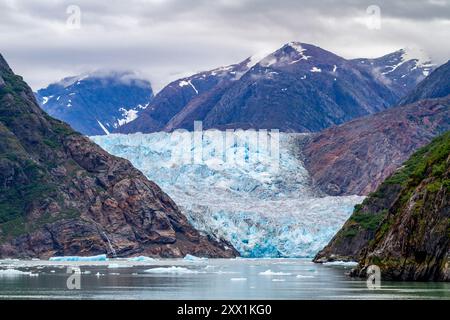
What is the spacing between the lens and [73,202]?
170 m

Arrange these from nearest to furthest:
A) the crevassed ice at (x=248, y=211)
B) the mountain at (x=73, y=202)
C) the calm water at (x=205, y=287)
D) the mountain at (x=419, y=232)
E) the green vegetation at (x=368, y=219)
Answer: the calm water at (x=205, y=287), the mountain at (x=419, y=232), the green vegetation at (x=368, y=219), the mountain at (x=73, y=202), the crevassed ice at (x=248, y=211)

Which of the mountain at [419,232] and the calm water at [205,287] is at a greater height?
the mountain at [419,232]

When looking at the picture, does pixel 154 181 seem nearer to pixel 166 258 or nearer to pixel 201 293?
pixel 166 258

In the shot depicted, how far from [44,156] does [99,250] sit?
25.9 metres

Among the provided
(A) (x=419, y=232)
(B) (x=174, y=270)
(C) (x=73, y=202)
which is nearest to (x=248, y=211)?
(C) (x=73, y=202)

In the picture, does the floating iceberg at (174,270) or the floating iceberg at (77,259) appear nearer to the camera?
the floating iceberg at (174,270)

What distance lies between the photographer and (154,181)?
193000 millimetres

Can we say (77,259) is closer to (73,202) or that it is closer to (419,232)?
(73,202)

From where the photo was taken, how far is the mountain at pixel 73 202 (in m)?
162

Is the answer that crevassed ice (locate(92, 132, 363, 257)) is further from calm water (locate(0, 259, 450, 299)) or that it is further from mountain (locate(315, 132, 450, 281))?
mountain (locate(315, 132, 450, 281))

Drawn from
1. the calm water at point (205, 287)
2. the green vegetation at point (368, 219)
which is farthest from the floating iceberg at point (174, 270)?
the green vegetation at point (368, 219)

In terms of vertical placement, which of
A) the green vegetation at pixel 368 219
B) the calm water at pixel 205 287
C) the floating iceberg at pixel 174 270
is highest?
the green vegetation at pixel 368 219

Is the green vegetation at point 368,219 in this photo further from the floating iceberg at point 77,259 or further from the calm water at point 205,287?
the calm water at point 205,287

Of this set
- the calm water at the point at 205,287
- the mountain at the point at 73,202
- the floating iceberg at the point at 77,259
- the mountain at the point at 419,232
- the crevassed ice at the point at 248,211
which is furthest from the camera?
the crevassed ice at the point at 248,211
